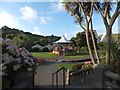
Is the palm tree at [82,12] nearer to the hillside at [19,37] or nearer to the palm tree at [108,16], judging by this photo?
the palm tree at [108,16]

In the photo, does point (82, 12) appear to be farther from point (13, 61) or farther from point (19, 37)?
point (19, 37)

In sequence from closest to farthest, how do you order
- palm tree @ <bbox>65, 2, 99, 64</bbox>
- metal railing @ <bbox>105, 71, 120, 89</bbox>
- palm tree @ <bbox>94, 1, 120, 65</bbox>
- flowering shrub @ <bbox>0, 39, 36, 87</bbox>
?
flowering shrub @ <bbox>0, 39, 36, 87</bbox>
metal railing @ <bbox>105, 71, 120, 89</bbox>
palm tree @ <bbox>94, 1, 120, 65</bbox>
palm tree @ <bbox>65, 2, 99, 64</bbox>

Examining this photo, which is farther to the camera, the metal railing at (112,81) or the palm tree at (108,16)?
the palm tree at (108,16)

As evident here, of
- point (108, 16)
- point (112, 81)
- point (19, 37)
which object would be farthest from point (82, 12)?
point (19, 37)

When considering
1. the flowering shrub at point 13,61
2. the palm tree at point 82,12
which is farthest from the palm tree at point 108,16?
the flowering shrub at point 13,61

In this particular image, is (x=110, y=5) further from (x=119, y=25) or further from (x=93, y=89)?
(x=93, y=89)

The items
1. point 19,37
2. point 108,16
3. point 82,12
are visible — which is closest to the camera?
point 108,16

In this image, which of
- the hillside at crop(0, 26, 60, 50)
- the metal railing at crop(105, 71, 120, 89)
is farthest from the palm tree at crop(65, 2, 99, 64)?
the metal railing at crop(105, 71, 120, 89)

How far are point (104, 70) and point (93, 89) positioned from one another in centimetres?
Answer: 99

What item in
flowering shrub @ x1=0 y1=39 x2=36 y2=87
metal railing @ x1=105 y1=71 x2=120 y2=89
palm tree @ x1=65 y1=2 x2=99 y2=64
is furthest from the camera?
palm tree @ x1=65 y1=2 x2=99 y2=64

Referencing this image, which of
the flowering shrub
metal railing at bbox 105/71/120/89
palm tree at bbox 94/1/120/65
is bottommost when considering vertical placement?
metal railing at bbox 105/71/120/89

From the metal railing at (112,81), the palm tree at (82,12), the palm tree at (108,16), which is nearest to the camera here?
the metal railing at (112,81)

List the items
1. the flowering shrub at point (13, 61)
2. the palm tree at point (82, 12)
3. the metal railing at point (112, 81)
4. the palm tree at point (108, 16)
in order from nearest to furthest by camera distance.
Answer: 1. the flowering shrub at point (13, 61)
2. the metal railing at point (112, 81)
3. the palm tree at point (108, 16)
4. the palm tree at point (82, 12)

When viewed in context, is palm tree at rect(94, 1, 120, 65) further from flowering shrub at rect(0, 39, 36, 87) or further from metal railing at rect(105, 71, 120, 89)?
flowering shrub at rect(0, 39, 36, 87)
